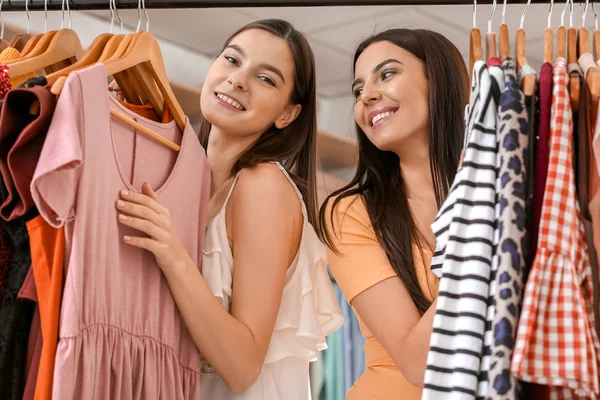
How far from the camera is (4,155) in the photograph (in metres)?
1.16

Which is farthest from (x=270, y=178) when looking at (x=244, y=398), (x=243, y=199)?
(x=244, y=398)

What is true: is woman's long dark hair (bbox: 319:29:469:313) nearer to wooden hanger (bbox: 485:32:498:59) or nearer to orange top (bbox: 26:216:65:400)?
wooden hanger (bbox: 485:32:498:59)

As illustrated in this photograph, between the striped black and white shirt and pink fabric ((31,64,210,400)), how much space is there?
518mm

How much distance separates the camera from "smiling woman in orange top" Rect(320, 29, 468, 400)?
153cm

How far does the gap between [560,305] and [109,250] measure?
685 mm

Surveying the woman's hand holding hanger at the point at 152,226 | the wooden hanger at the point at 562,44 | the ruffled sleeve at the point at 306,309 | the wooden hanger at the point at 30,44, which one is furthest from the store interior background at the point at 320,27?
the wooden hanger at the point at 562,44

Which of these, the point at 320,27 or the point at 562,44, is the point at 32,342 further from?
the point at 320,27

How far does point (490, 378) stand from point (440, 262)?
0.93 feet

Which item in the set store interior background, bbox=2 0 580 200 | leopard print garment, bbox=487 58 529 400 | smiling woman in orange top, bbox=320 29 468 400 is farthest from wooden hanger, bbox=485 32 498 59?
store interior background, bbox=2 0 580 200

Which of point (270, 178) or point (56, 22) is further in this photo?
point (56, 22)

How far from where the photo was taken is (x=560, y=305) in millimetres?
937

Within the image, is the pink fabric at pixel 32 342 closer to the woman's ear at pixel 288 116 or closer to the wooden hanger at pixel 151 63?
the wooden hanger at pixel 151 63

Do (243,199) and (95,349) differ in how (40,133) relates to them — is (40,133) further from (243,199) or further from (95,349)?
(243,199)

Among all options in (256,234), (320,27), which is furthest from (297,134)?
(320,27)
